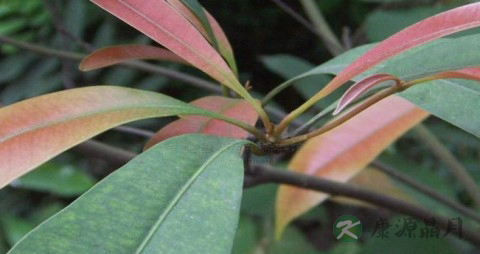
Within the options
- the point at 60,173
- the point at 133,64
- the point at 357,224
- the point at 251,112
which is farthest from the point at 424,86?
the point at 60,173

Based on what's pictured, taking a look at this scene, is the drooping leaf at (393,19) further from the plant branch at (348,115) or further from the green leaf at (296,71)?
the plant branch at (348,115)

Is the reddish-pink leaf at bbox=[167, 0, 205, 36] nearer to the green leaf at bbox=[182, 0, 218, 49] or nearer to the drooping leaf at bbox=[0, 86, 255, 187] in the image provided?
A: the green leaf at bbox=[182, 0, 218, 49]

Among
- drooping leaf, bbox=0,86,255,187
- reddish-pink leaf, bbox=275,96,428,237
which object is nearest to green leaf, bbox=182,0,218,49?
drooping leaf, bbox=0,86,255,187

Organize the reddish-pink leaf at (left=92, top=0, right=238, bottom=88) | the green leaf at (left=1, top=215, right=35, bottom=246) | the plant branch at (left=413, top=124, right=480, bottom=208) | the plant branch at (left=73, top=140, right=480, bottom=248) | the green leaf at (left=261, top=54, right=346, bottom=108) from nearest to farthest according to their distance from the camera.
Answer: the reddish-pink leaf at (left=92, top=0, right=238, bottom=88)
the plant branch at (left=73, top=140, right=480, bottom=248)
the plant branch at (left=413, top=124, right=480, bottom=208)
the green leaf at (left=1, top=215, right=35, bottom=246)
the green leaf at (left=261, top=54, right=346, bottom=108)

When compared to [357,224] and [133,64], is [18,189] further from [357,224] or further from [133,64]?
[357,224]

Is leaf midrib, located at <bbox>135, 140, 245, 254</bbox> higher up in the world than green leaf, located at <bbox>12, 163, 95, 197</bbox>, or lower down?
lower down
